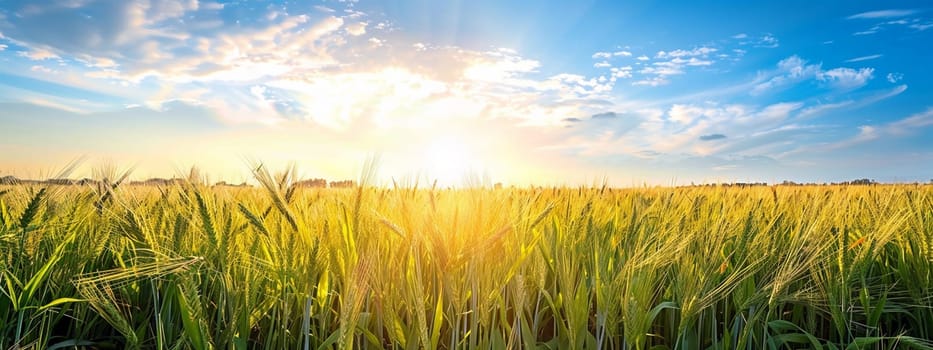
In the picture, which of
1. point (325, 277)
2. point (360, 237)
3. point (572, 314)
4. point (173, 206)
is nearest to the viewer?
point (572, 314)

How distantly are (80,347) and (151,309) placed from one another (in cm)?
23

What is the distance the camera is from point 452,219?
1.46 m

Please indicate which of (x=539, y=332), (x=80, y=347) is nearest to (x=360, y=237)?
(x=539, y=332)

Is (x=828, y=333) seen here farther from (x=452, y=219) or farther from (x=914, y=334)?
(x=452, y=219)

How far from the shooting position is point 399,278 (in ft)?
5.19

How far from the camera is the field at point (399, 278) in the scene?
1382 millimetres

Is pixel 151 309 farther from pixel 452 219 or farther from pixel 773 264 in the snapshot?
pixel 773 264

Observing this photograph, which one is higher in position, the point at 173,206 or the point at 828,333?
the point at 173,206

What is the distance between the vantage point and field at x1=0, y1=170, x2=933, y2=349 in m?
1.38

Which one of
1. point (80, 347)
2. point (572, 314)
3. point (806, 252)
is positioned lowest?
point (80, 347)

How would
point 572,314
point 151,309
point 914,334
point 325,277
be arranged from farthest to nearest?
1. point 914,334
2. point 151,309
3. point 325,277
4. point 572,314

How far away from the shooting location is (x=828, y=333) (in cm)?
224

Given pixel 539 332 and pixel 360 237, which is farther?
pixel 539 332

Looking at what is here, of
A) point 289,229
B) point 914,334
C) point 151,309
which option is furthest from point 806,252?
point 151,309
